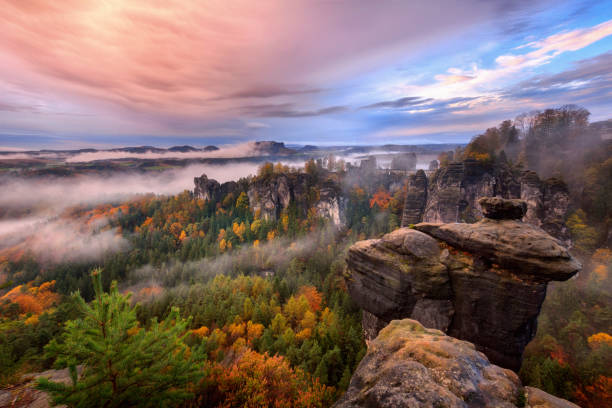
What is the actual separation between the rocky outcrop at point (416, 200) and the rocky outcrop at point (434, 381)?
55101 millimetres

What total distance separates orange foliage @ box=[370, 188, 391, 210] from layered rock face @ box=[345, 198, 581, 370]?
237 feet

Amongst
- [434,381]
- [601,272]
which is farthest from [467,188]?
[434,381]

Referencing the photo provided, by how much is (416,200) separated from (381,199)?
35.3 meters

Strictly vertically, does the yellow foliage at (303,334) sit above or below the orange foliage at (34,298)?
above

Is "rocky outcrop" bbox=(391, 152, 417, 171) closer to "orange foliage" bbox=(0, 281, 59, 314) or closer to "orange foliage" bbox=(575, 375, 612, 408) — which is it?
"orange foliage" bbox=(575, 375, 612, 408)

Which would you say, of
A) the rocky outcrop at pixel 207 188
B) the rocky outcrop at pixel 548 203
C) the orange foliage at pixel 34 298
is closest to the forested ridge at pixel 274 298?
the orange foliage at pixel 34 298

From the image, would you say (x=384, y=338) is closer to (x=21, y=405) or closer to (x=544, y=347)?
(x=21, y=405)

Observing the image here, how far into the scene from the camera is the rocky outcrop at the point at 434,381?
6062 mm

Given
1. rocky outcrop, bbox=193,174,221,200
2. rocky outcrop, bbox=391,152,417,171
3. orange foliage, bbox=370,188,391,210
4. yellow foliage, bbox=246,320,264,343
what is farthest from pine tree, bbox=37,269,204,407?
rocky outcrop, bbox=391,152,417,171

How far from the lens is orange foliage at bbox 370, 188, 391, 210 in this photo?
9124cm

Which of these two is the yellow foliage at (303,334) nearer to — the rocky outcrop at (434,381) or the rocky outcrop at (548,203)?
the rocky outcrop at (434,381)

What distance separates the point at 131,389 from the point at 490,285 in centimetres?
2078

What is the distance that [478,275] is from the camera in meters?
16.5

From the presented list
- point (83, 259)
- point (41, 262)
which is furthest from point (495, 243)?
point (41, 262)
